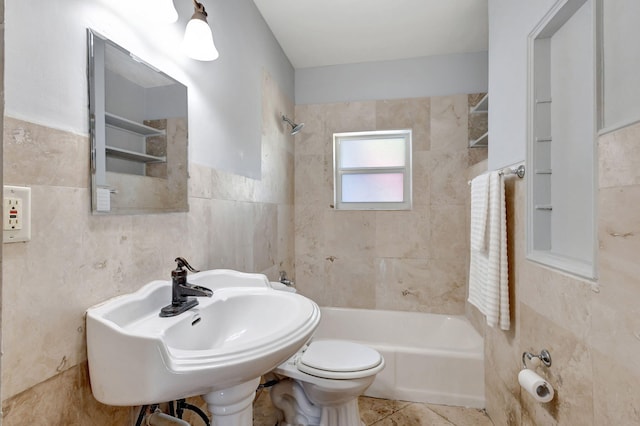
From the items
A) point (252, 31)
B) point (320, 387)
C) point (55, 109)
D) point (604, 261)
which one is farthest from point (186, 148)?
point (604, 261)

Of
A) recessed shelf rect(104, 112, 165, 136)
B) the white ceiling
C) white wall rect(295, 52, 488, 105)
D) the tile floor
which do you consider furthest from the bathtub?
the white ceiling

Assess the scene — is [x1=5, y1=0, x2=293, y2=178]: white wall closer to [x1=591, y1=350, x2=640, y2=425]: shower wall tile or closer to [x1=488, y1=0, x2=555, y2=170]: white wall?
[x1=488, y1=0, x2=555, y2=170]: white wall

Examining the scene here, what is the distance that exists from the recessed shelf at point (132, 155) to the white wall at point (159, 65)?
10 cm

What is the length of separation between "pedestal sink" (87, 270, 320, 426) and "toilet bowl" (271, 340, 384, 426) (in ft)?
1.58

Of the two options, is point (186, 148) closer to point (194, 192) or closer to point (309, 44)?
point (194, 192)

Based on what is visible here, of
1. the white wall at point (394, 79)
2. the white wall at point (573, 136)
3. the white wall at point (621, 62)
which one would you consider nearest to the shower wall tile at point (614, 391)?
the white wall at point (573, 136)

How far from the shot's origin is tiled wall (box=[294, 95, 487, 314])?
2625 mm

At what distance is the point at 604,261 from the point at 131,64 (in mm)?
1629

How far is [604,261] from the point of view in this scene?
94cm

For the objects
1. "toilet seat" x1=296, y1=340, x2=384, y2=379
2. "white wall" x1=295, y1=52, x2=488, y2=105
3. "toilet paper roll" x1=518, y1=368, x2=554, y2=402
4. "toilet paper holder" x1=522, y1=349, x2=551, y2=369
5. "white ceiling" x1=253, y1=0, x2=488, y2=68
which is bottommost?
"toilet seat" x1=296, y1=340, x2=384, y2=379

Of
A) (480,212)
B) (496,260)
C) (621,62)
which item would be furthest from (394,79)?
(621,62)

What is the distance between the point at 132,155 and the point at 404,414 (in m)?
2.04

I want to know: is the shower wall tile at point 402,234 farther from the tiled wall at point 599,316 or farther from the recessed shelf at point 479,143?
the tiled wall at point 599,316

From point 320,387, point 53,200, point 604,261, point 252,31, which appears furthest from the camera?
point 252,31
